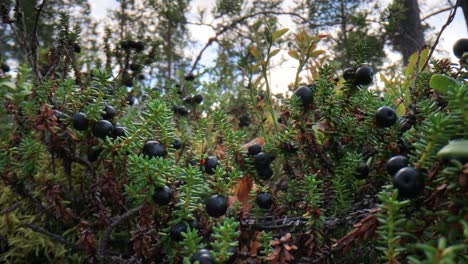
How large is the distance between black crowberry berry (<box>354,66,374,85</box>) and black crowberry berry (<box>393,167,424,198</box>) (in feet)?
1.71

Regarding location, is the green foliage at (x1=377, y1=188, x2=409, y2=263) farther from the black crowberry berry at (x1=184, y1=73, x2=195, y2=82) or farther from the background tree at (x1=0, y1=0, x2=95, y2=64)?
the black crowberry berry at (x1=184, y1=73, x2=195, y2=82)

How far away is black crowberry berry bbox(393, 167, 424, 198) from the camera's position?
0.80m

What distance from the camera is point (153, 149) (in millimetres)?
1117

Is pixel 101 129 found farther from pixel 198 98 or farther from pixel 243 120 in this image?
pixel 243 120

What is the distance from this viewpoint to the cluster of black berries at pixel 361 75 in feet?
4.10

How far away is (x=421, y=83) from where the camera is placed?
1.31 m

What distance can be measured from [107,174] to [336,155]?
0.79 metres

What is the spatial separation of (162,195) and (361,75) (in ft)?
2.49

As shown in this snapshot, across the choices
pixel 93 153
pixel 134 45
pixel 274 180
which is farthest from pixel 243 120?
pixel 93 153

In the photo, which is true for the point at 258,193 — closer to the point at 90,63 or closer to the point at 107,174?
the point at 107,174

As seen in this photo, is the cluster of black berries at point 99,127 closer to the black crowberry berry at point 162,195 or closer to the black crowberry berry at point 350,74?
the black crowberry berry at point 162,195

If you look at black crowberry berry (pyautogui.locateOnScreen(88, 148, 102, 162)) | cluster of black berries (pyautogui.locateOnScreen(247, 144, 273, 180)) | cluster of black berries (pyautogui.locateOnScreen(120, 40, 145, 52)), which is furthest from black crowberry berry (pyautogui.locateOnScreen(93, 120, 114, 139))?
cluster of black berries (pyautogui.locateOnScreen(120, 40, 145, 52))

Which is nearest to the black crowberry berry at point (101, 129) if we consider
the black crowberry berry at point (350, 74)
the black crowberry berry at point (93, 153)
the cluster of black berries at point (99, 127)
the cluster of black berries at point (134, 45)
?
the cluster of black berries at point (99, 127)

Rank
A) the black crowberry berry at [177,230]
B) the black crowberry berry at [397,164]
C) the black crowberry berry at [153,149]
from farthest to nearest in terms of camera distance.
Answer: the black crowberry berry at [153,149], the black crowberry berry at [177,230], the black crowberry berry at [397,164]
